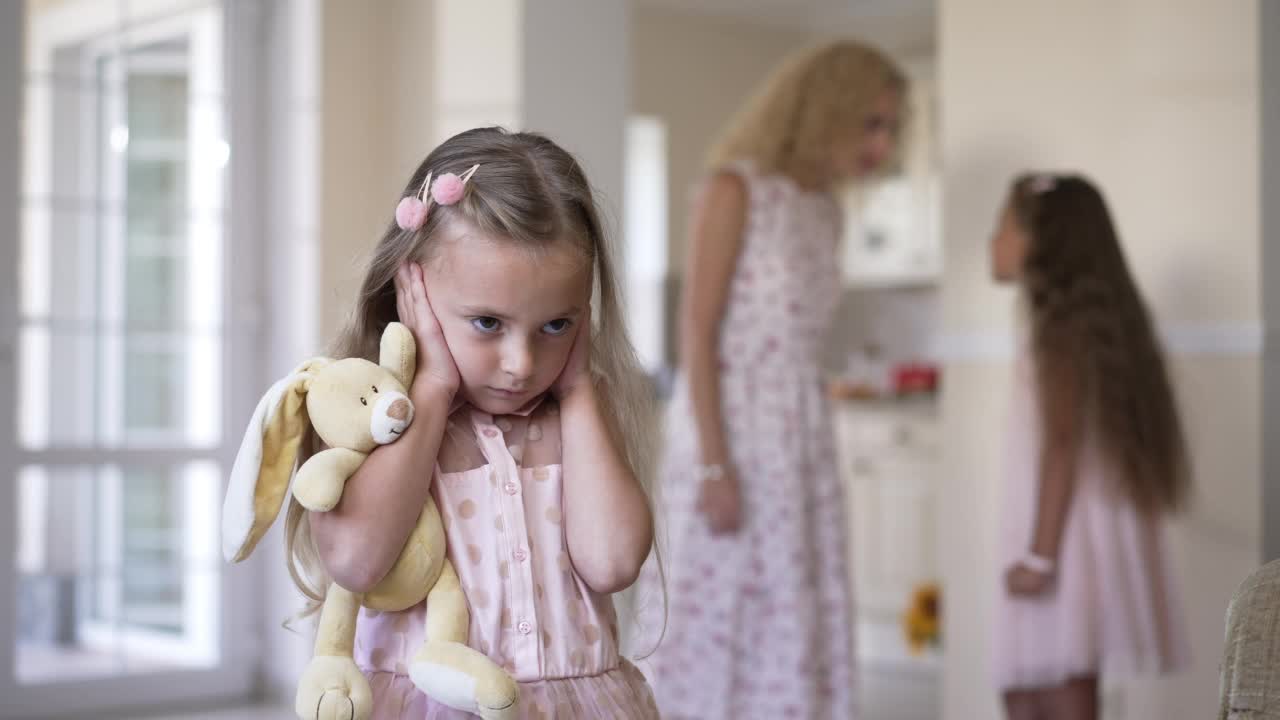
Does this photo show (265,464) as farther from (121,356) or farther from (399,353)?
(121,356)

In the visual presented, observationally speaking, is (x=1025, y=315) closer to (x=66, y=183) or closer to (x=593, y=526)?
(x=593, y=526)

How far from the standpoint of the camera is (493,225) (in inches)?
42.2

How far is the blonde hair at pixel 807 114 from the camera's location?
8.91 ft

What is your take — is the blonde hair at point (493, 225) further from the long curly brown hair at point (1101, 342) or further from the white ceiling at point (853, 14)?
the white ceiling at point (853, 14)

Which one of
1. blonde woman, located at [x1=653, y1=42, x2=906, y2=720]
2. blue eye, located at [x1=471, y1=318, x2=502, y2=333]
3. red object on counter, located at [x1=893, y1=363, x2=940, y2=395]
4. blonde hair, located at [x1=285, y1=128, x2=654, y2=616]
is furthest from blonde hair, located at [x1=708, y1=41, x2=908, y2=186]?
red object on counter, located at [x1=893, y1=363, x2=940, y2=395]

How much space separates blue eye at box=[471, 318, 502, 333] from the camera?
3.52ft

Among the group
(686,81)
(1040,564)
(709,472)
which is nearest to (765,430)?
(709,472)

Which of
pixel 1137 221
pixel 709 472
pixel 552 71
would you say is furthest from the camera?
pixel 552 71

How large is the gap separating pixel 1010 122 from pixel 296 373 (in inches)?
99.6

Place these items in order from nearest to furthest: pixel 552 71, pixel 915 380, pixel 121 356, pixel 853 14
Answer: pixel 552 71, pixel 121 356, pixel 915 380, pixel 853 14

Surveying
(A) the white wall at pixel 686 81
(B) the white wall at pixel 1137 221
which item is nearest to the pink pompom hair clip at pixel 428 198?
(B) the white wall at pixel 1137 221

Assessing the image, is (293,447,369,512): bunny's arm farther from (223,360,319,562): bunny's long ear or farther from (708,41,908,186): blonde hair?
(708,41,908,186): blonde hair

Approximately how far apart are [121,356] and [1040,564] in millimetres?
2496

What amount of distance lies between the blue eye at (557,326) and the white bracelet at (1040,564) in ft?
5.14
